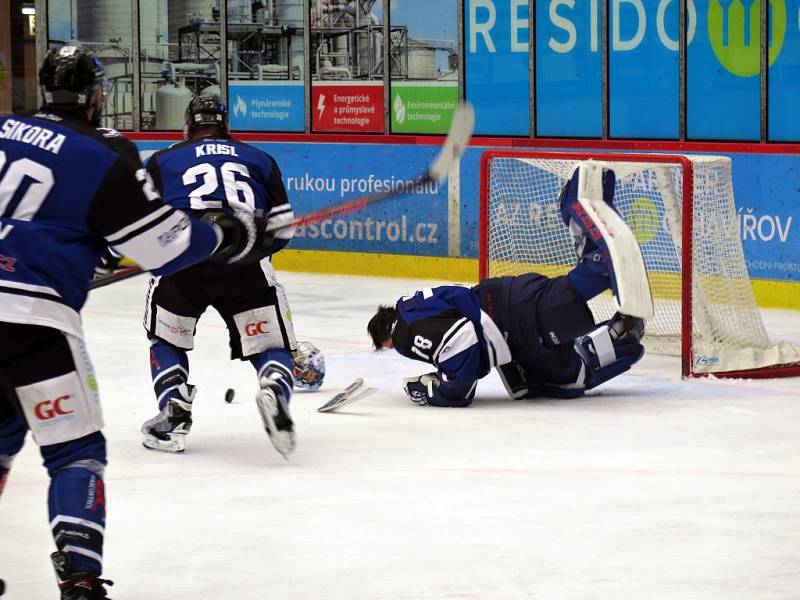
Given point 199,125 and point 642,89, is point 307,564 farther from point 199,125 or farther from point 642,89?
point 642,89

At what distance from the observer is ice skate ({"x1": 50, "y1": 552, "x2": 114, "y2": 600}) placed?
302 centimetres

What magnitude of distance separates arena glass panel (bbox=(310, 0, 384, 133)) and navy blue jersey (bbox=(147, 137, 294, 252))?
250 inches

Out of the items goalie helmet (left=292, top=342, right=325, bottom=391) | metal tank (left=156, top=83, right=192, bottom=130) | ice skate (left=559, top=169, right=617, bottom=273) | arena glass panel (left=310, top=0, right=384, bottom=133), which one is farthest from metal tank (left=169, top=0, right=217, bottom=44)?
ice skate (left=559, top=169, right=617, bottom=273)

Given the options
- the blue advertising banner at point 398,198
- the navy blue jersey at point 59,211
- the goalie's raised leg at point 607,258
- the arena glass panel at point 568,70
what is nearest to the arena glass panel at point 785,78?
the blue advertising banner at point 398,198

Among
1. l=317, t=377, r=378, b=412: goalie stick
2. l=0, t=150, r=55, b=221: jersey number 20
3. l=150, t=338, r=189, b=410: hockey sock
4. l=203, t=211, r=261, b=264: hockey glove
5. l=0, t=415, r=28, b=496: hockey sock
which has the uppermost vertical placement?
l=0, t=150, r=55, b=221: jersey number 20

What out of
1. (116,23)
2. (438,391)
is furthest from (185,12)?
(438,391)

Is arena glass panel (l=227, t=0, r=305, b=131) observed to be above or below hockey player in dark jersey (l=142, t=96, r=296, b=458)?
above

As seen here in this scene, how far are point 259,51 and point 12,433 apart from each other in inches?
356

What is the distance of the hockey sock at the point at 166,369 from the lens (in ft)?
16.4

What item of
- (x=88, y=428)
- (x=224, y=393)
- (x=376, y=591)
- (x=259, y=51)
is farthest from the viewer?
(x=259, y=51)

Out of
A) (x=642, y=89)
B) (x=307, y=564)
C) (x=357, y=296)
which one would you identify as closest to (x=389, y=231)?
(x=357, y=296)

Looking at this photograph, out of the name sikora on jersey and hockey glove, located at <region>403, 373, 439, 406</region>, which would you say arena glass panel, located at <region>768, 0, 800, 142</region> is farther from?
the name sikora on jersey

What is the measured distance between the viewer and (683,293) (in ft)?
21.2

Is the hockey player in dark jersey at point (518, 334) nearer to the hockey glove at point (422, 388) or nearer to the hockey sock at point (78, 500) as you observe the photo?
the hockey glove at point (422, 388)
